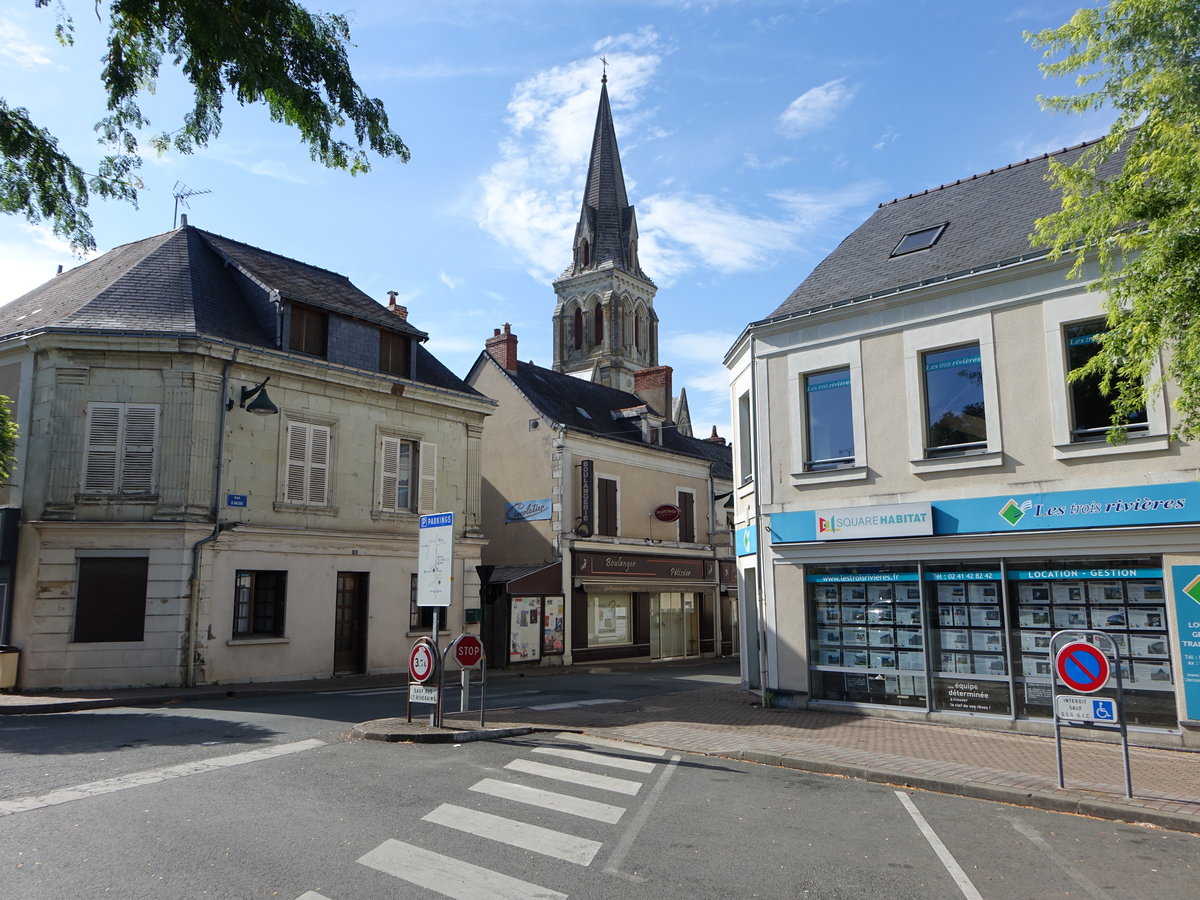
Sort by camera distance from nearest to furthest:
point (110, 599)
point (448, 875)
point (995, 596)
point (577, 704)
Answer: point (448, 875) → point (995, 596) → point (577, 704) → point (110, 599)

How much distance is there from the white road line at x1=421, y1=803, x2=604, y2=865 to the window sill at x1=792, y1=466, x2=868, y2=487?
26.1 ft

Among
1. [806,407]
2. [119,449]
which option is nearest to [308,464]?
[119,449]

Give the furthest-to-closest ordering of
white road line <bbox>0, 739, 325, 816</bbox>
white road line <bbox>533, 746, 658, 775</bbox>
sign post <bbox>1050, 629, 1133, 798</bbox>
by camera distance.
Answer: white road line <bbox>533, 746, 658, 775</bbox>, sign post <bbox>1050, 629, 1133, 798</bbox>, white road line <bbox>0, 739, 325, 816</bbox>

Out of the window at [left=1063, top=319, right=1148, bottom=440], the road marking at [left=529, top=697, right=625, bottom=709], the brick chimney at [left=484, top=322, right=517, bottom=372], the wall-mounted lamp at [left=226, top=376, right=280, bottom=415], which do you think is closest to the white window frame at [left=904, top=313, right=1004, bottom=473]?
the window at [left=1063, top=319, right=1148, bottom=440]

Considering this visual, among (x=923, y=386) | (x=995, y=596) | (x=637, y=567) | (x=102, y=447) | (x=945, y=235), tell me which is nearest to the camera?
(x=995, y=596)

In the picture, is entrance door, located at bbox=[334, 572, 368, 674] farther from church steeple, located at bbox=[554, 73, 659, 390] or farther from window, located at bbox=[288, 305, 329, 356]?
church steeple, located at bbox=[554, 73, 659, 390]

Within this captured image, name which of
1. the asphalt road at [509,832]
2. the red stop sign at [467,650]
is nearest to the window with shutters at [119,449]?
the asphalt road at [509,832]

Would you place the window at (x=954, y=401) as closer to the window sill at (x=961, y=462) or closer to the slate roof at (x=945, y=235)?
the window sill at (x=961, y=462)

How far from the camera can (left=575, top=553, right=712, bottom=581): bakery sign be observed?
25969 mm

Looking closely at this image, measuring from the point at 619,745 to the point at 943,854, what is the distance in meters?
4.75

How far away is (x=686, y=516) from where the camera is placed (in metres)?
30.7

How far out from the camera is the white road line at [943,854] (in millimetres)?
5319

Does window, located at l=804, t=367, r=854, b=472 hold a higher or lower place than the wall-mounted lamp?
lower

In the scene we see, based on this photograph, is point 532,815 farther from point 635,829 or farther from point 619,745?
point 619,745
